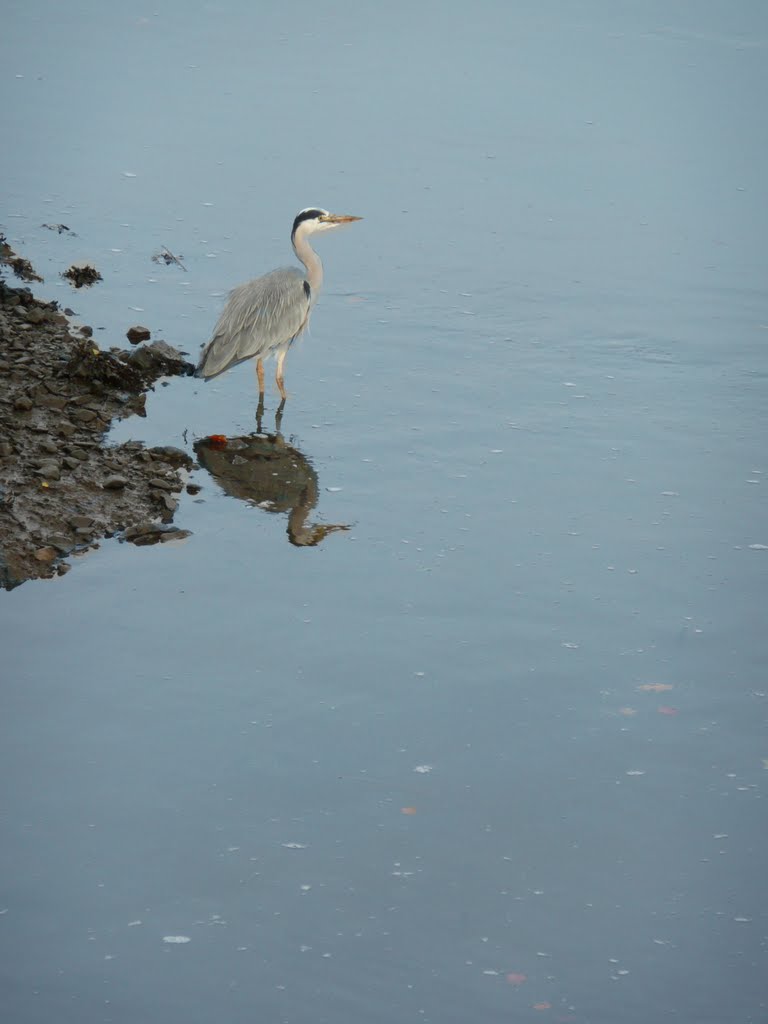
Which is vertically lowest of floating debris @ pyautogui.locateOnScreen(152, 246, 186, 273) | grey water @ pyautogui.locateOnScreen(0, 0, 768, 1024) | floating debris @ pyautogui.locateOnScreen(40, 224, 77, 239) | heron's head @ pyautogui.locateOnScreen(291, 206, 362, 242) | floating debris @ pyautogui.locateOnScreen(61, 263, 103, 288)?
grey water @ pyautogui.locateOnScreen(0, 0, 768, 1024)

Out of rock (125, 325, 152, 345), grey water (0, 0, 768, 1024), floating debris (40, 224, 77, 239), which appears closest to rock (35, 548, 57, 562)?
grey water (0, 0, 768, 1024)

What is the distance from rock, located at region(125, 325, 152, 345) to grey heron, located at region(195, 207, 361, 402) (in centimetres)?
59

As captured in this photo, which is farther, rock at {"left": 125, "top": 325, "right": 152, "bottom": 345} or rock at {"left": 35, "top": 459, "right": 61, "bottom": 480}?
rock at {"left": 125, "top": 325, "right": 152, "bottom": 345}

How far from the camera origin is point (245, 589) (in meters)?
7.85

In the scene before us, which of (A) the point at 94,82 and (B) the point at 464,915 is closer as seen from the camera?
(B) the point at 464,915

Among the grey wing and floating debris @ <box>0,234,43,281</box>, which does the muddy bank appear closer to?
the grey wing

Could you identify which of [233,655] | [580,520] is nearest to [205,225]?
[580,520]

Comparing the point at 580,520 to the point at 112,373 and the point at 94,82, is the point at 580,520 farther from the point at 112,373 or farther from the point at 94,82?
the point at 94,82

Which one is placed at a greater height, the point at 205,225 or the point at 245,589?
the point at 205,225

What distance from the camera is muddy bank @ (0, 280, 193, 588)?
7.87 metres

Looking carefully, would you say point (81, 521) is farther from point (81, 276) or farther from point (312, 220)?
point (81, 276)

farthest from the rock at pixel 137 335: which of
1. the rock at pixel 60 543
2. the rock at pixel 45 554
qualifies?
the rock at pixel 45 554

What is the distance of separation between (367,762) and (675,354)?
594 cm

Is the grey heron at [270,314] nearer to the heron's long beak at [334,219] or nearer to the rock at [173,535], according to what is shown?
the heron's long beak at [334,219]
